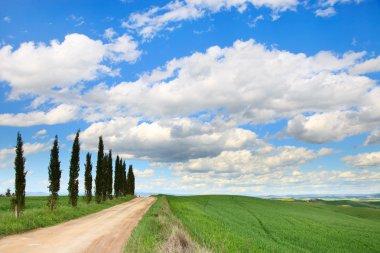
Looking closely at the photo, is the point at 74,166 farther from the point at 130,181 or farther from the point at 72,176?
the point at 130,181

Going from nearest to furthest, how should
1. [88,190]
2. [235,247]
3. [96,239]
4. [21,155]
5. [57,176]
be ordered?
[235,247], [96,239], [21,155], [57,176], [88,190]

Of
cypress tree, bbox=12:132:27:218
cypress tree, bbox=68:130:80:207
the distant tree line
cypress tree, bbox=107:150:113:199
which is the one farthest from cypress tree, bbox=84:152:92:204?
cypress tree, bbox=12:132:27:218

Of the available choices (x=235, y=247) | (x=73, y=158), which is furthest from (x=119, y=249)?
(x=73, y=158)

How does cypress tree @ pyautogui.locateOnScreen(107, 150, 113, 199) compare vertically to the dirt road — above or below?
above

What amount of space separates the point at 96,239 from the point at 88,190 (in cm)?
3983

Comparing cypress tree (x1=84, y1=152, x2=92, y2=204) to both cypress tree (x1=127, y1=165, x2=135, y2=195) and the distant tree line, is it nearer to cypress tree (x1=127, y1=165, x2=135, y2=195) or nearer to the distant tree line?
the distant tree line

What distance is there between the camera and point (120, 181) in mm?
89250

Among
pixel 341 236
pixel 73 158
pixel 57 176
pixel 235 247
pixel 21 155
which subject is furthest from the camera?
pixel 73 158

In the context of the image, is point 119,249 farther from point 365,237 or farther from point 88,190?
point 88,190

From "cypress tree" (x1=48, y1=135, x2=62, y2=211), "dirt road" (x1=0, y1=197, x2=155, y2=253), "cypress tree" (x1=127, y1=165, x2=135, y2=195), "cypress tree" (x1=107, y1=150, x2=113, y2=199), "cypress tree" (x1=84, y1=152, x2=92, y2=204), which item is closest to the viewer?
"dirt road" (x1=0, y1=197, x2=155, y2=253)

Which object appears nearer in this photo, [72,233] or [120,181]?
[72,233]

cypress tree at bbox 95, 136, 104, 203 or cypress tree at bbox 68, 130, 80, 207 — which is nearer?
cypress tree at bbox 68, 130, 80, 207

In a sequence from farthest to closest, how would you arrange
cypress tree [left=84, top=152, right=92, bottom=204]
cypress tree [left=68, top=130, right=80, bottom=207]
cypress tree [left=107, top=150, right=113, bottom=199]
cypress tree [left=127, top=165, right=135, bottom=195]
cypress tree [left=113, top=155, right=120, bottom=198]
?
1. cypress tree [left=127, top=165, right=135, bottom=195]
2. cypress tree [left=113, top=155, right=120, bottom=198]
3. cypress tree [left=107, top=150, right=113, bottom=199]
4. cypress tree [left=84, top=152, right=92, bottom=204]
5. cypress tree [left=68, top=130, right=80, bottom=207]

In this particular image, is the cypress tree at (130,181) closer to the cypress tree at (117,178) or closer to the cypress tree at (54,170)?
the cypress tree at (117,178)
